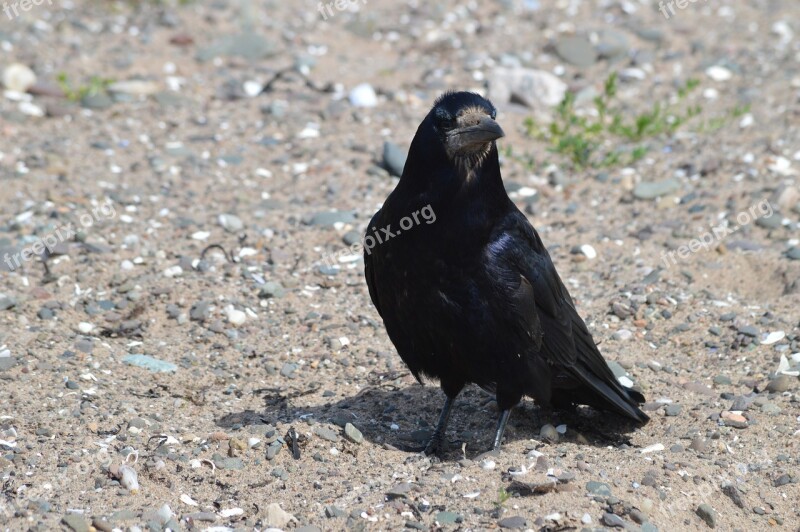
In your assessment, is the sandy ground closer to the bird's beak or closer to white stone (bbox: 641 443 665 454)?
white stone (bbox: 641 443 665 454)

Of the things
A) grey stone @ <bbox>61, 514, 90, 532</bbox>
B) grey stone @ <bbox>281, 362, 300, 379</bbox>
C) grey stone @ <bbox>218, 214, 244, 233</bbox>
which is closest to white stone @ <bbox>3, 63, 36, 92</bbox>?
grey stone @ <bbox>218, 214, 244, 233</bbox>

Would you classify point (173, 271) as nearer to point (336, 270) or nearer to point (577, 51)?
point (336, 270)

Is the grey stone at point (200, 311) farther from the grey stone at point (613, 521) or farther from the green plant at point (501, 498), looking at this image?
the grey stone at point (613, 521)

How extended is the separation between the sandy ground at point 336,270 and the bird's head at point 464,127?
130cm

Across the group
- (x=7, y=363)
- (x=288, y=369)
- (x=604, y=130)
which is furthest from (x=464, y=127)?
(x=604, y=130)

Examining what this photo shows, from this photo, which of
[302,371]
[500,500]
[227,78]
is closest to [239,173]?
[227,78]

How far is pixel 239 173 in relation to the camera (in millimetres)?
7539

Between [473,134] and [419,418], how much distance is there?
5.20 ft

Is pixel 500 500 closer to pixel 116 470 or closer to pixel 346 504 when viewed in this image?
pixel 346 504

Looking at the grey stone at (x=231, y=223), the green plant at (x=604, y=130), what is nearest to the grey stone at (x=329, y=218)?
the grey stone at (x=231, y=223)

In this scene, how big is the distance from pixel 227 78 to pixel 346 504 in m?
5.90

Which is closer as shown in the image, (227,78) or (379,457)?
(379,457)

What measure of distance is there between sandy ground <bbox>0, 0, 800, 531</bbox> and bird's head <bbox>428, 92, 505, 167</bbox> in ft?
4.28

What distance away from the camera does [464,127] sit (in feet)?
13.3
